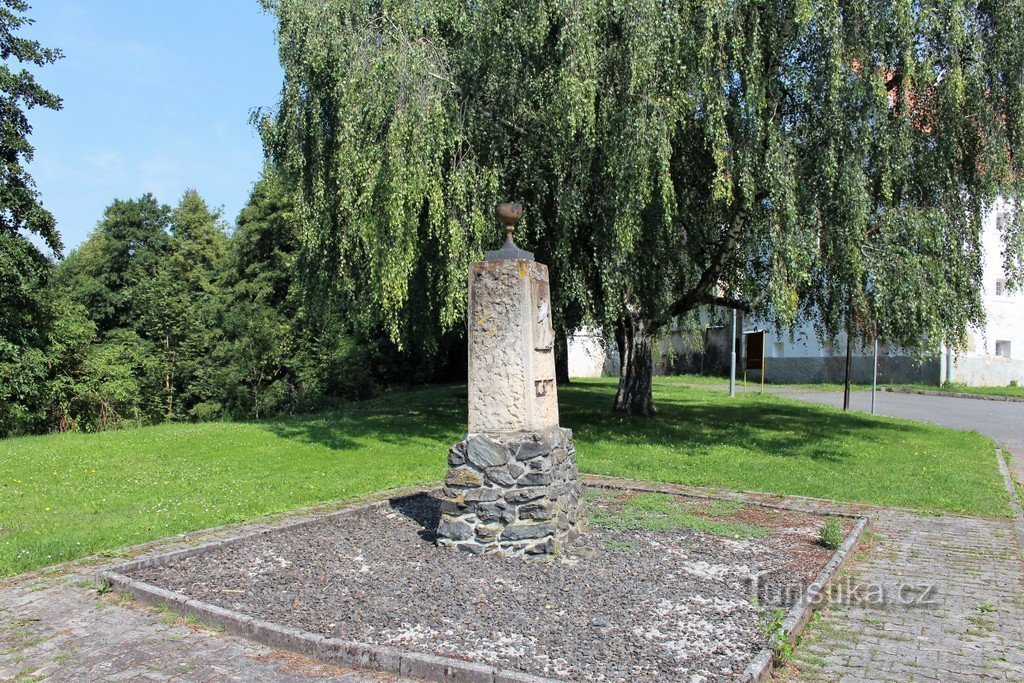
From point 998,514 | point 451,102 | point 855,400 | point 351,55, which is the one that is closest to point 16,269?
point 351,55

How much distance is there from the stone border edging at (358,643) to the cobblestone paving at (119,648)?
8 cm

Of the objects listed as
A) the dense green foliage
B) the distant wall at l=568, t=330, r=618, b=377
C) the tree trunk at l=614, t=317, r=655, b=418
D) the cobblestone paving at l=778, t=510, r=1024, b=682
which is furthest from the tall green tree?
the distant wall at l=568, t=330, r=618, b=377

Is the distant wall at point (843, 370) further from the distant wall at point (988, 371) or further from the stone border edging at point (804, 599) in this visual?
the stone border edging at point (804, 599)

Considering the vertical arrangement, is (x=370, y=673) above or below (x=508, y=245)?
below

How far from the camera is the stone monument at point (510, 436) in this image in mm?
7082

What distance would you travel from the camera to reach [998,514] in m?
9.07

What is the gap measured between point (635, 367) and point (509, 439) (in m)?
11.0

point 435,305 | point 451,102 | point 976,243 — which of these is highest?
point 451,102

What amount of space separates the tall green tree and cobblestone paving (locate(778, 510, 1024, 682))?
18.4 m

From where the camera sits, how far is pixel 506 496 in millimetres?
7129

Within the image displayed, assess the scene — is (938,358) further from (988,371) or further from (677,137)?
(677,137)

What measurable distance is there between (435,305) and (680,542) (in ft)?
26.6

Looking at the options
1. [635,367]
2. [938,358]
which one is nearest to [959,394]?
[938,358]

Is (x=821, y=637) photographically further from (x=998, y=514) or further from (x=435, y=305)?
(x=435, y=305)
